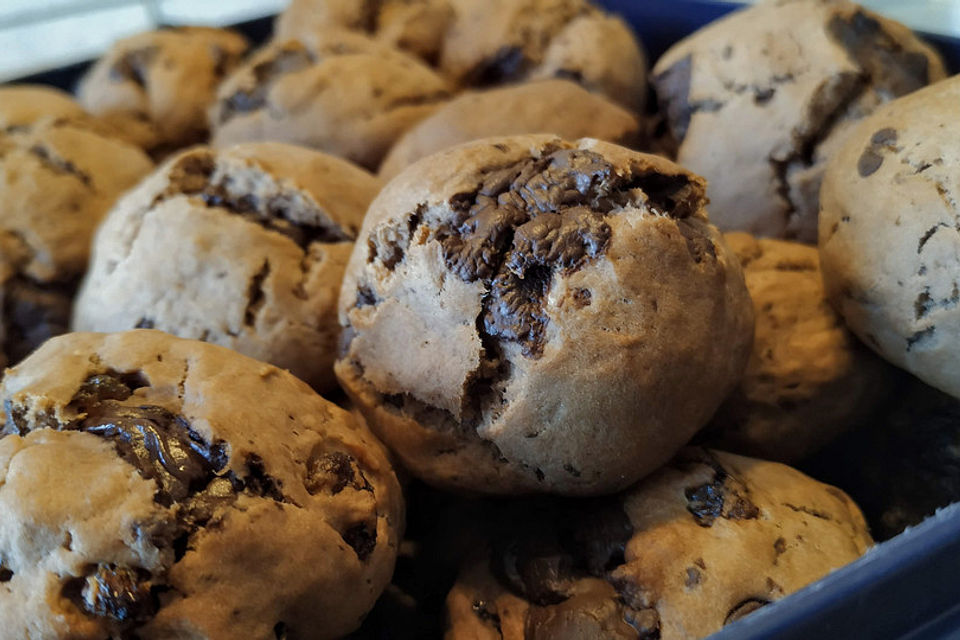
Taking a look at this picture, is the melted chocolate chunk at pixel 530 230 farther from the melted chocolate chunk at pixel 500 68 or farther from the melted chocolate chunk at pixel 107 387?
the melted chocolate chunk at pixel 500 68

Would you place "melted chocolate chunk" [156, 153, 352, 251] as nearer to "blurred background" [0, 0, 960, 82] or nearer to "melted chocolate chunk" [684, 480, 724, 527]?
"melted chocolate chunk" [684, 480, 724, 527]

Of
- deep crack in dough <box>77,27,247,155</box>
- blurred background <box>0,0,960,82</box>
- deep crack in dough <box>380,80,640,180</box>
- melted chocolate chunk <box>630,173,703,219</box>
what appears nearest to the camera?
melted chocolate chunk <box>630,173,703,219</box>

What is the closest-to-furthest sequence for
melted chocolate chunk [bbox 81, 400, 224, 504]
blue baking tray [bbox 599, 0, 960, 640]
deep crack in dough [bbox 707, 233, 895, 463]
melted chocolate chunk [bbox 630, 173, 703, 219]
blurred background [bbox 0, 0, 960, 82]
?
blue baking tray [bbox 599, 0, 960, 640] < melted chocolate chunk [bbox 81, 400, 224, 504] < melted chocolate chunk [bbox 630, 173, 703, 219] < deep crack in dough [bbox 707, 233, 895, 463] < blurred background [bbox 0, 0, 960, 82]

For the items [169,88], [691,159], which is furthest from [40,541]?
[169,88]

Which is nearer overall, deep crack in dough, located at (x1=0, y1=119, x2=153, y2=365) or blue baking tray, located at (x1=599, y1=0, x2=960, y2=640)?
blue baking tray, located at (x1=599, y1=0, x2=960, y2=640)

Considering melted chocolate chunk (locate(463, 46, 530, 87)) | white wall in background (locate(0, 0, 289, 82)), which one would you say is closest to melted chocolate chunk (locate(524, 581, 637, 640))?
melted chocolate chunk (locate(463, 46, 530, 87))

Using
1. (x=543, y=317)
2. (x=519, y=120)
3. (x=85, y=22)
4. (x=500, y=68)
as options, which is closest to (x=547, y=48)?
(x=500, y=68)

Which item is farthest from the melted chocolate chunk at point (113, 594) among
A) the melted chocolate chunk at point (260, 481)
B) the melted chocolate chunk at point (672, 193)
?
the melted chocolate chunk at point (672, 193)

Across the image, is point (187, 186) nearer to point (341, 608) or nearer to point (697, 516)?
point (341, 608)
